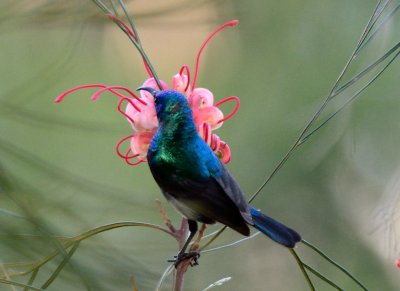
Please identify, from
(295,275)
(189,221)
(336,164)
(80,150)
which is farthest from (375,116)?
(189,221)

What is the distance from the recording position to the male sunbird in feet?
3.48

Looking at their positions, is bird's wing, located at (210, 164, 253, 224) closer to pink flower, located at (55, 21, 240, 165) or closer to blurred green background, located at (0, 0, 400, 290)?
pink flower, located at (55, 21, 240, 165)

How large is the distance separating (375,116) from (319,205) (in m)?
0.40

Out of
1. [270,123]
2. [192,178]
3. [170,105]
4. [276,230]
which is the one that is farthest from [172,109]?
[270,123]

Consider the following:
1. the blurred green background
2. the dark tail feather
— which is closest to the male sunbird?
the dark tail feather

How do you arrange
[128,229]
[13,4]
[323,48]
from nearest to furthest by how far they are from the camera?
[13,4], [128,229], [323,48]

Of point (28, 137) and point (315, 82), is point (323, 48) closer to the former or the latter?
point (315, 82)

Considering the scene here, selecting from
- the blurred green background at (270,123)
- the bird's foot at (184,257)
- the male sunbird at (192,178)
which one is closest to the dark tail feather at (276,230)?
the male sunbird at (192,178)

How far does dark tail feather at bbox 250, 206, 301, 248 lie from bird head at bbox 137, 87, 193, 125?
0.58 feet

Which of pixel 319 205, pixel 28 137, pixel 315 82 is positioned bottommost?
pixel 319 205

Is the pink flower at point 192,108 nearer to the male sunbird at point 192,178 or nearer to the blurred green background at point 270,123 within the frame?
the male sunbird at point 192,178

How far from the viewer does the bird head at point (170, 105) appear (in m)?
1.07

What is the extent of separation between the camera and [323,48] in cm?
317

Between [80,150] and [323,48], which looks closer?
[80,150]
